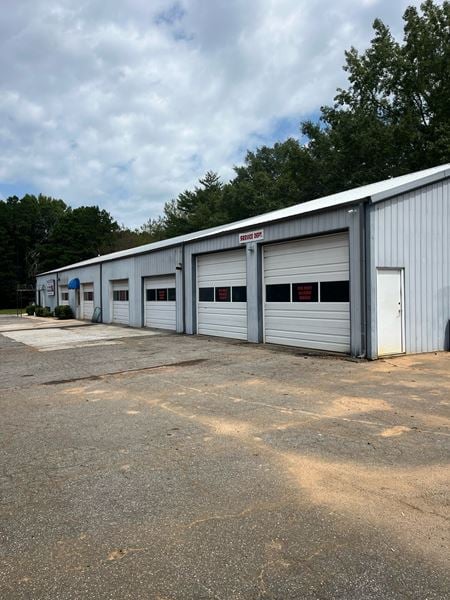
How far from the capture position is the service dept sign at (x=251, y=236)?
13634 mm

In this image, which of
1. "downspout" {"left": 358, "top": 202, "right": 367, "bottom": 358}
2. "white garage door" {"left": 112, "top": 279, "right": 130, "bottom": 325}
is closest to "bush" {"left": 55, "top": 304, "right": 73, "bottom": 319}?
"white garage door" {"left": 112, "top": 279, "right": 130, "bottom": 325}

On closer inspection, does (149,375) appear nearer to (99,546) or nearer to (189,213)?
(99,546)

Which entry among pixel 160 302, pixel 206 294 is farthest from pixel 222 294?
pixel 160 302

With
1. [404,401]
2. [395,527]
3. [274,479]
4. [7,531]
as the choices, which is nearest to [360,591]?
[395,527]

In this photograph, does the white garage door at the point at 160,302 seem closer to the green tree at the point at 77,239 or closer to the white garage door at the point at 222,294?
the white garage door at the point at 222,294

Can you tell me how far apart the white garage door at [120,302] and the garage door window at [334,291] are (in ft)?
45.9

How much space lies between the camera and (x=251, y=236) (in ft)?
45.9

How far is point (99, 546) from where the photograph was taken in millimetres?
2855

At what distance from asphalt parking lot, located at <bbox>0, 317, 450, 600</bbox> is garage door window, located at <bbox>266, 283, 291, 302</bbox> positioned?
543 centimetres

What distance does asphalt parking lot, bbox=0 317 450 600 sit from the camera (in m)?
2.53

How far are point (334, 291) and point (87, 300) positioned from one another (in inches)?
859

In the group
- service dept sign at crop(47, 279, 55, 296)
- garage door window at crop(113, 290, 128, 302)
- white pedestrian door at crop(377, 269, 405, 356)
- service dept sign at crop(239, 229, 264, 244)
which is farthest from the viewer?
service dept sign at crop(47, 279, 55, 296)

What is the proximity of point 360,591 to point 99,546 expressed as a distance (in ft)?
5.21

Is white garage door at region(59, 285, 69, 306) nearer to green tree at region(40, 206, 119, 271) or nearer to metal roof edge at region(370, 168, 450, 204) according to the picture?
green tree at region(40, 206, 119, 271)
